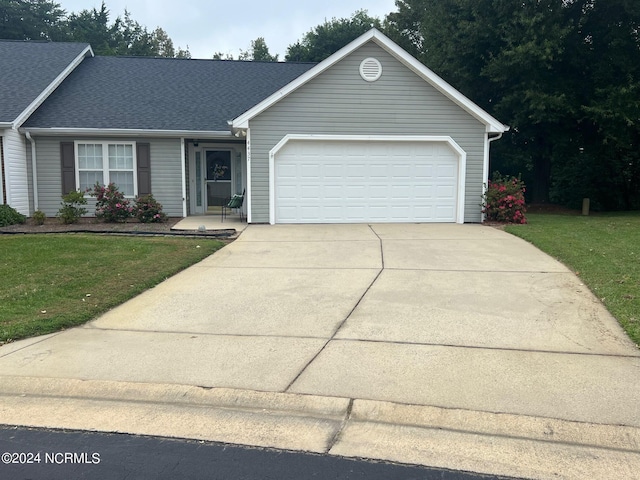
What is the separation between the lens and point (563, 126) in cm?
2120

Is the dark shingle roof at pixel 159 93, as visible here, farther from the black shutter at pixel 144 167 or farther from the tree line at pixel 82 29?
the tree line at pixel 82 29

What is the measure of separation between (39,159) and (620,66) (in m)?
19.6

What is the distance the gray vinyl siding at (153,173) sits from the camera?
624 inches

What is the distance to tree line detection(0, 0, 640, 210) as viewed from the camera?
1816 centimetres

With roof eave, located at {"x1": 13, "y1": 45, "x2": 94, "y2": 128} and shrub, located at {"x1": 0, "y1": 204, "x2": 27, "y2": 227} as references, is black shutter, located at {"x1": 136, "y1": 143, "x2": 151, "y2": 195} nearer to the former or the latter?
roof eave, located at {"x1": 13, "y1": 45, "x2": 94, "y2": 128}

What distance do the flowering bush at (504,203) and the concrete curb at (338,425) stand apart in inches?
458

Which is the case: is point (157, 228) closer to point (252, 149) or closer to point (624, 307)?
point (252, 149)

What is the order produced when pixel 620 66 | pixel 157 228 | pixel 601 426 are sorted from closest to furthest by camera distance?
pixel 601 426
pixel 157 228
pixel 620 66

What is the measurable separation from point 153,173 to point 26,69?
629cm

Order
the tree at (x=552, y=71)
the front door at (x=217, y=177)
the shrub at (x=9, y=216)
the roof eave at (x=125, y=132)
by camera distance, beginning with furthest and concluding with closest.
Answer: the tree at (x=552, y=71) < the front door at (x=217, y=177) < the roof eave at (x=125, y=132) < the shrub at (x=9, y=216)

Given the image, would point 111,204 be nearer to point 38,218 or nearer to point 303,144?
point 38,218

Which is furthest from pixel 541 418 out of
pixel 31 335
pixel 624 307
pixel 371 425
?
pixel 31 335

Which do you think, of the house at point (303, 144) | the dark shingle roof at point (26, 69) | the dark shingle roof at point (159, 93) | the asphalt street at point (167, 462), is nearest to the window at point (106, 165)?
the house at point (303, 144)

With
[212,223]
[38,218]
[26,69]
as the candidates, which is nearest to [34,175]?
[38,218]
